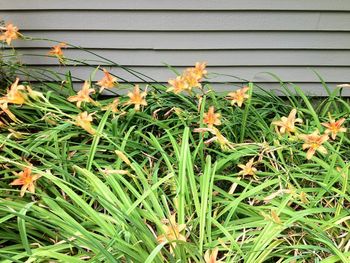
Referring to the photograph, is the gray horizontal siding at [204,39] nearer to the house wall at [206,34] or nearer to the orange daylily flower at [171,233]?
the house wall at [206,34]

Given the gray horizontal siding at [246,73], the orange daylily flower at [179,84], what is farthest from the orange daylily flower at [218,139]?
the gray horizontal siding at [246,73]

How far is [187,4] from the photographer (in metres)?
2.73

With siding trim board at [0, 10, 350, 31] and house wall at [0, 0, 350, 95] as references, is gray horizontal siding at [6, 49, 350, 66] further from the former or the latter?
siding trim board at [0, 10, 350, 31]

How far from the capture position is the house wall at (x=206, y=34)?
2.74 metres

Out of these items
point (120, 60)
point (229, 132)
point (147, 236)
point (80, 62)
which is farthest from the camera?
point (120, 60)

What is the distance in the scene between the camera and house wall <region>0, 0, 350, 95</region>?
9.00 ft

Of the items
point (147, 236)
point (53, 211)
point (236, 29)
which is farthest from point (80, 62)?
point (147, 236)

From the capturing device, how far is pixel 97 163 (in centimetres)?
221

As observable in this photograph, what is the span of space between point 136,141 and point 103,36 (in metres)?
0.89

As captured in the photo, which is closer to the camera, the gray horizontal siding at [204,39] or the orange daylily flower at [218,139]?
the orange daylily flower at [218,139]

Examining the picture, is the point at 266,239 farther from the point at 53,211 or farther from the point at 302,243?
the point at 53,211

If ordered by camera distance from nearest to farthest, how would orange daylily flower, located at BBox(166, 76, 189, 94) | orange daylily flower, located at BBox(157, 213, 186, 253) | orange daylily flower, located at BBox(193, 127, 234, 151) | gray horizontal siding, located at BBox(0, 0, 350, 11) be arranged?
orange daylily flower, located at BBox(157, 213, 186, 253) → orange daylily flower, located at BBox(193, 127, 234, 151) → orange daylily flower, located at BBox(166, 76, 189, 94) → gray horizontal siding, located at BBox(0, 0, 350, 11)

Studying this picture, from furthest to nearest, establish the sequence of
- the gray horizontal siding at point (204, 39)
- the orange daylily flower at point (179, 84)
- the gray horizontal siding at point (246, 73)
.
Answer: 1. the gray horizontal siding at point (246, 73)
2. the gray horizontal siding at point (204, 39)
3. the orange daylily flower at point (179, 84)

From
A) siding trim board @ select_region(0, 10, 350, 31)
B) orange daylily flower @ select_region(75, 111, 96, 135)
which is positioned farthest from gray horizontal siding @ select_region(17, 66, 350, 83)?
orange daylily flower @ select_region(75, 111, 96, 135)
